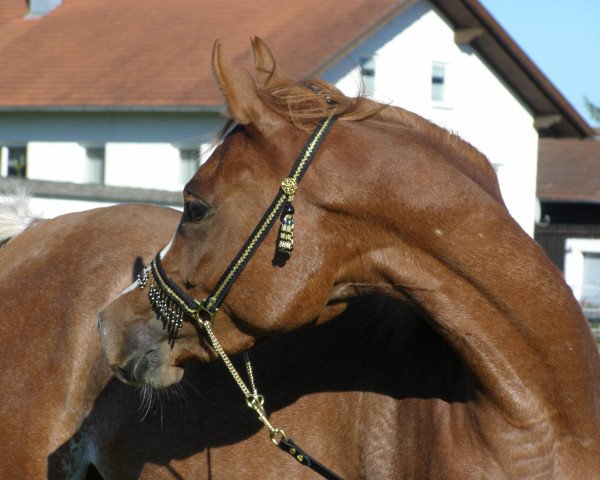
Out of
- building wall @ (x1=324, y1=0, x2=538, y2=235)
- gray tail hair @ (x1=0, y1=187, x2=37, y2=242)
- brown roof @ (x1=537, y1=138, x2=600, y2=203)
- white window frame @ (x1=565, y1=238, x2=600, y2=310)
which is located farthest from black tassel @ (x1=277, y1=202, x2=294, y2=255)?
brown roof @ (x1=537, y1=138, x2=600, y2=203)

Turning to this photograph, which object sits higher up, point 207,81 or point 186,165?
point 207,81

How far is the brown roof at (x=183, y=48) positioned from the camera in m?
19.2

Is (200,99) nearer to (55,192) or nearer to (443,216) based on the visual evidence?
(55,192)

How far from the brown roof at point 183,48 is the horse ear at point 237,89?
14.7 metres

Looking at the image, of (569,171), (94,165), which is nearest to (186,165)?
(94,165)

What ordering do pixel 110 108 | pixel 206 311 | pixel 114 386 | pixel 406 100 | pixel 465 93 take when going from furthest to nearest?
pixel 465 93
pixel 110 108
pixel 406 100
pixel 114 386
pixel 206 311

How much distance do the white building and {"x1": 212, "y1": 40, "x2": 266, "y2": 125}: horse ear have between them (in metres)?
15.7

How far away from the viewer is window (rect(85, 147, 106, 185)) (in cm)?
2231

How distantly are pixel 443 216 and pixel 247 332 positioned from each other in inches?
27.5

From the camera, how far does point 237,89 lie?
9.39 ft

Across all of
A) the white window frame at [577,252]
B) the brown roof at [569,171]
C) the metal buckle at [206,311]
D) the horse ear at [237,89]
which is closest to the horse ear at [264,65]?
the horse ear at [237,89]

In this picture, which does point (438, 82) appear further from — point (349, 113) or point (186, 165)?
point (349, 113)

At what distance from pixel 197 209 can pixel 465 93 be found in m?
19.9

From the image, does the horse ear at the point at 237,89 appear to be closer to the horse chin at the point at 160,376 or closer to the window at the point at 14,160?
the horse chin at the point at 160,376
